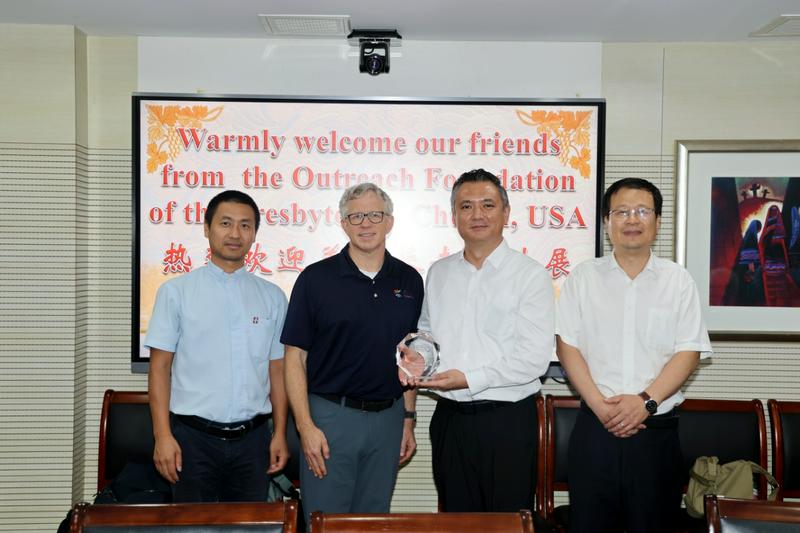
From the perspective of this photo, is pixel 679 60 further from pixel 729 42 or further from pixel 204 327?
pixel 204 327

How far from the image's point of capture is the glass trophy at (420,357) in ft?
7.87

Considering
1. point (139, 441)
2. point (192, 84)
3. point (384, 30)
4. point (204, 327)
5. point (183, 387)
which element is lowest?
point (139, 441)

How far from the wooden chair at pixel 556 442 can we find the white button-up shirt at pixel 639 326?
76 cm

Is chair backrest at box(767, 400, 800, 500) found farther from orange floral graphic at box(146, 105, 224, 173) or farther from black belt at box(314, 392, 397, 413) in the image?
orange floral graphic at box(146, 105, 224, 173)

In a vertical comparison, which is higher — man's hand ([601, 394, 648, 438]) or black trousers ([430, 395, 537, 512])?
man's hand ([601, 394, 648, 438])

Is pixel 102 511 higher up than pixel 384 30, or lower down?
lower down

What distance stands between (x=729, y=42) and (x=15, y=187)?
3.82m

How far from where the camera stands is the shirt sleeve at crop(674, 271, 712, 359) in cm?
240

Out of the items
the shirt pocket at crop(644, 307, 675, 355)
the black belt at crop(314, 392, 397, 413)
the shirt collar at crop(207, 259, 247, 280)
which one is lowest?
the black belt at crop(314, 392, 397, 413)

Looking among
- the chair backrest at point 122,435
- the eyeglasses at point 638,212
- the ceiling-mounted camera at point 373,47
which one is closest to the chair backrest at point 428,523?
the eyeglasses at point 638,212

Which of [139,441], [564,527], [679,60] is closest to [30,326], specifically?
[139,441]

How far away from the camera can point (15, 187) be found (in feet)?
11.2

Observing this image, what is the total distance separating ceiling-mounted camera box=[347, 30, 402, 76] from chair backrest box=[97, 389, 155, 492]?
202cm

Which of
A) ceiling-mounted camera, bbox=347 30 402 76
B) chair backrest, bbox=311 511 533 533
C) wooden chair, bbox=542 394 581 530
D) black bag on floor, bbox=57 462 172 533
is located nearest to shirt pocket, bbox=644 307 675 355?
wooden chair, bbox=542 394 581 530
